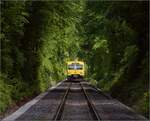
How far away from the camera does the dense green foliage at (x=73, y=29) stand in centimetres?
3325

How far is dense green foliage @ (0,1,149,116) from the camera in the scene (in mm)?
33250

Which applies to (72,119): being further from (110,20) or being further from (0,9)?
(110,20)

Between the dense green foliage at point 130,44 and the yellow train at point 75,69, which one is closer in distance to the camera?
the dense green foliage at point 130,44

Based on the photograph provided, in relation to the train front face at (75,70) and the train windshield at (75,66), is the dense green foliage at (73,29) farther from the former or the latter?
the train windshield at (75,66)

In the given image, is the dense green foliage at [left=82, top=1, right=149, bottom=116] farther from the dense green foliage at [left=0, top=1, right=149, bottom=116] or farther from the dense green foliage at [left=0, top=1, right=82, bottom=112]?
the dense green foliage at [left=0, top=1, right=82, bottom=112]

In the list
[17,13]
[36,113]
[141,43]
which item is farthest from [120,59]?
[36,113]

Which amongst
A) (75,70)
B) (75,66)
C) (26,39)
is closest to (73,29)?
(26,39)

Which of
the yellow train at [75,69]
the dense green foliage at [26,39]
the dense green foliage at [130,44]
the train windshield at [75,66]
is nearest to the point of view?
the dense green foliage at [130,44]

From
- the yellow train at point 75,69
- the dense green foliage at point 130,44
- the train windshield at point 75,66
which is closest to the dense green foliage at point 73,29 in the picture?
the dense green foliage at point 130,44

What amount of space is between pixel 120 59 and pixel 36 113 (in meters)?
20.9

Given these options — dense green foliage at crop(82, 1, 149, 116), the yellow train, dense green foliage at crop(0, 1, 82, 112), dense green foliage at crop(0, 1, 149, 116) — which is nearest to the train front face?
the yellow train

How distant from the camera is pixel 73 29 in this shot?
60.4 metres

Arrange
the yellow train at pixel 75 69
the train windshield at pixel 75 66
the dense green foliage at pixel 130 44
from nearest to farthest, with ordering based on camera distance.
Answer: the dense green foliage at pixel 130 44 → the yellow train at pixel 75 69 → the train windshield at pixel 75 66

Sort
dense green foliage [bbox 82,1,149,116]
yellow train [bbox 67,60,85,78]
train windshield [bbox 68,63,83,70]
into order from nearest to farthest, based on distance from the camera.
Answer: dense green foliage [bbox 82,1,149,116] → yellow train [bbox 67,60,85,78] → train windshield [bbox 68,63,83,70]
